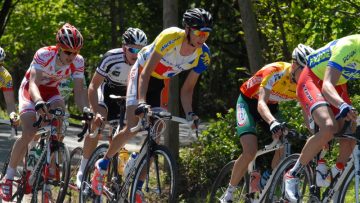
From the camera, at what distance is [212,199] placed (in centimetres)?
860

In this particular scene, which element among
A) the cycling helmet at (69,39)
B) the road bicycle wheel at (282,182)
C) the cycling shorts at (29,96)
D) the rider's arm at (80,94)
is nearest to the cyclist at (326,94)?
the road bicycle wheel at (282,182)

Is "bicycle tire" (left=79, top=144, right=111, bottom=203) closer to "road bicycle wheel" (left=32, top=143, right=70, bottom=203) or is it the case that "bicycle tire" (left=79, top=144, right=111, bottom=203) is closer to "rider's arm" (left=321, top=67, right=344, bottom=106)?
"road bicycle wheel" (left=32, top=143, right=70, bottom=203)

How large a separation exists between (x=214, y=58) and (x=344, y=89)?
22.8m

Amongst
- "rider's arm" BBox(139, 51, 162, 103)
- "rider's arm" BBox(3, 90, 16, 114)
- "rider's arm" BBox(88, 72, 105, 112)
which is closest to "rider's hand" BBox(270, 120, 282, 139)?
"rider's arm" BBox(139, 51, 162, 103)

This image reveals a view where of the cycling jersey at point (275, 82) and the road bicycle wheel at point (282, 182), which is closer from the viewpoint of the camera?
the road bicycle wheel at point (282, 182)

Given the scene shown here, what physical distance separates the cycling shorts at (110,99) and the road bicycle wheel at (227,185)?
5.02 feet

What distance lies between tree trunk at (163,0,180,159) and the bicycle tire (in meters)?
2.75

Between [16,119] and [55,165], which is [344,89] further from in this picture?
[16,119]

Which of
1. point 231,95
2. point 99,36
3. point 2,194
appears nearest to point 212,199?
point 2,194

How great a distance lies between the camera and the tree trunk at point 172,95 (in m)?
11.2

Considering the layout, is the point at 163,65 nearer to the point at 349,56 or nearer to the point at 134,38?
the point at 134,38

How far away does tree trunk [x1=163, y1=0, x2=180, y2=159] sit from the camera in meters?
11.2

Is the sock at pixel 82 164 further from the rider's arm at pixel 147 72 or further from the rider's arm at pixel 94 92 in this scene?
the rider's arm at pixel 147 72

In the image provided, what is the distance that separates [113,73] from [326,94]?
3258mm
